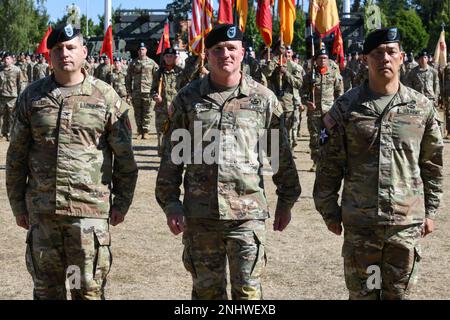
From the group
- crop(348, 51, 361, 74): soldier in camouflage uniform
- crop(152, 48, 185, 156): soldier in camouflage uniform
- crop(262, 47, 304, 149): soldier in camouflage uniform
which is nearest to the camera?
crop(262, 47, 304, 149): soldier in camouflage uniform

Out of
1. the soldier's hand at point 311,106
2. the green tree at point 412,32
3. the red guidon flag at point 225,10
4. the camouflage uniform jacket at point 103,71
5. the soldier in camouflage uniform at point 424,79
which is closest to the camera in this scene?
the red guidon flag at point 225,10

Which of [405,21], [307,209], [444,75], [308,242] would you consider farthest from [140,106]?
[405,21]

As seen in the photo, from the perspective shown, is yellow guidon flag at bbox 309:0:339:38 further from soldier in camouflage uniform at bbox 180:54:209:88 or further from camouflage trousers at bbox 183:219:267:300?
camouflage trousers at bbox 183:219:267:300

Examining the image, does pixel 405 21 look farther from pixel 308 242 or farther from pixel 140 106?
pixel 308 242

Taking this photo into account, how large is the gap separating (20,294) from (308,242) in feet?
10.7

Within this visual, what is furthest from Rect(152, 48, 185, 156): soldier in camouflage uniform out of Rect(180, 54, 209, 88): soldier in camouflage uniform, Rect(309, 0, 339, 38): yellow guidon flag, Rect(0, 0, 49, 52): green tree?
Rect(0, 0, 49, 52): green tree

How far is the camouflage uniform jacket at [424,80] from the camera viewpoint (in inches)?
751

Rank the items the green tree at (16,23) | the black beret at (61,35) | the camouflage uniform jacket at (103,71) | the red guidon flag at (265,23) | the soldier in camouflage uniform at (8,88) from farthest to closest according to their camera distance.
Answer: the green tree at (16,23) < the camouflage uniform jacket at (103,71) < the soldier in camouflage uniform at (8,88) < the red guidon flag at (265,23) < the black beret at (61,35)

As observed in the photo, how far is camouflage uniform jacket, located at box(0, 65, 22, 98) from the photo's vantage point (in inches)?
762

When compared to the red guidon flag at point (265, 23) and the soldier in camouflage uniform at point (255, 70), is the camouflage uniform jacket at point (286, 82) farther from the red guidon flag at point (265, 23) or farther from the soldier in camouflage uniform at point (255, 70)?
the red guidon flag at point (265, 23)

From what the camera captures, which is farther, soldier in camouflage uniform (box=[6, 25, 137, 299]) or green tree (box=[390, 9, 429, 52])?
green tree (box=[390, 9, 429, 52])

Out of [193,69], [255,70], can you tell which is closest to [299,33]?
[255,70]

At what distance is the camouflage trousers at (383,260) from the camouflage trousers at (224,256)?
537 millimetres

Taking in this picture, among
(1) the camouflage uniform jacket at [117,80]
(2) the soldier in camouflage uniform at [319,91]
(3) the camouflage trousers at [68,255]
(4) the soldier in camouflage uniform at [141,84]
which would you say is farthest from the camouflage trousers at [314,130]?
(1) the camouflage uniform jacket at [117,80]
